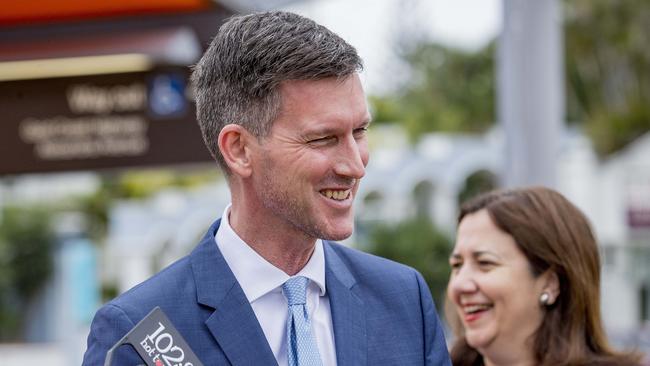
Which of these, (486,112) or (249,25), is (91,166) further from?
A: (486,112)

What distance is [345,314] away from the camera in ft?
7.46

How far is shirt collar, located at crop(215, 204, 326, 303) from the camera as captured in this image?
2.24m

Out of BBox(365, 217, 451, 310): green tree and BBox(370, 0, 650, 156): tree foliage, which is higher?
BBox(370, 0, 650, 156): tree foliage

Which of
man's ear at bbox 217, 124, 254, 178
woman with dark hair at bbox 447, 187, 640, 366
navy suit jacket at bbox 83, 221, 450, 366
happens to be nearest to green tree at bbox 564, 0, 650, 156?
woman with dark hair at bbox 447, 187, 640, 366

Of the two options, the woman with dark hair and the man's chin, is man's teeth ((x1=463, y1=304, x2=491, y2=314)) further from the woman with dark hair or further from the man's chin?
the man's chin

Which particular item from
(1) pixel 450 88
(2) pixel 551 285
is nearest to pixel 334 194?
(2) pixel 551 285

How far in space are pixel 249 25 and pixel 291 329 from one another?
61cm

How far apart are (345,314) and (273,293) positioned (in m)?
0.16

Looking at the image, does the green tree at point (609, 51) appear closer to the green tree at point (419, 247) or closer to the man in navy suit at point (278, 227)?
the green tree at point (419, 247)

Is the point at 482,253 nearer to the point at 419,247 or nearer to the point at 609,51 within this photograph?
the point at 419,247

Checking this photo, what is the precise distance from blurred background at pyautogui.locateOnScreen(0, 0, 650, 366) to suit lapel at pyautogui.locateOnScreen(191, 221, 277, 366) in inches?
101

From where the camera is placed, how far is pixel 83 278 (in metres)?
19.2

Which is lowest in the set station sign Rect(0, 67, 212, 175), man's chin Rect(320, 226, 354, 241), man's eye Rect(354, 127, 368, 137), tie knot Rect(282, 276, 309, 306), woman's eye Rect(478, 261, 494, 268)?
woman's eye Rect(478, 261, 494, 268)

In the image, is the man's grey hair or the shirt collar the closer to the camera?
the man's grey hair
